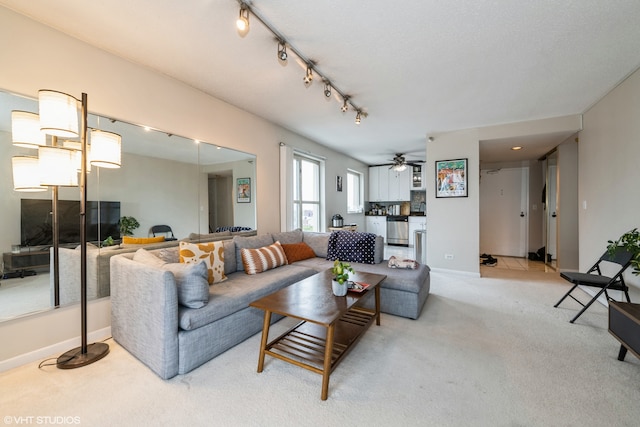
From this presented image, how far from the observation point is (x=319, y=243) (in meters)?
3.80

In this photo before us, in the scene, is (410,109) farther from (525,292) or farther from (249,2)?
(525,292)

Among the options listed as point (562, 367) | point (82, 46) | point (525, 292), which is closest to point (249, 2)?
point (82, 46)

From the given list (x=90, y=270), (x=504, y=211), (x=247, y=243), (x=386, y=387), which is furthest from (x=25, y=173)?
(x=504, y=211)

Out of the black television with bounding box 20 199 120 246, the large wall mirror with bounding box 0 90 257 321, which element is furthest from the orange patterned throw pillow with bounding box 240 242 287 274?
the black television with bounding box 20 199 120 246

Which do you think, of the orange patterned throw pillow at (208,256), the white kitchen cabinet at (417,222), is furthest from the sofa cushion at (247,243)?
the white kitchen cabinet at (417,222)

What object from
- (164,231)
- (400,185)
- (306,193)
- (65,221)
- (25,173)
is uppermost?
(400,185)

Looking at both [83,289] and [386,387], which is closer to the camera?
[386,387]

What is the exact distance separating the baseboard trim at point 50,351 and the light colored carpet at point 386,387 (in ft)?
0.22

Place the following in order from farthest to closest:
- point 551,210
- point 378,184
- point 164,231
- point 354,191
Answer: point 378,184, point 354,191, point 551,210, point 164,231

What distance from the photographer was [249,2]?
1.67 meters

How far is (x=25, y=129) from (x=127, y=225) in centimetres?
98

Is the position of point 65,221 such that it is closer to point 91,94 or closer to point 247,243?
point 91,94

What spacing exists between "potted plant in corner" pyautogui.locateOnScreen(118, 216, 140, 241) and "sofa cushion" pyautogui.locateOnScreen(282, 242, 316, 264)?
166 centimetres

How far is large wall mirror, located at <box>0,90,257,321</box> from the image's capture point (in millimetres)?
1815
